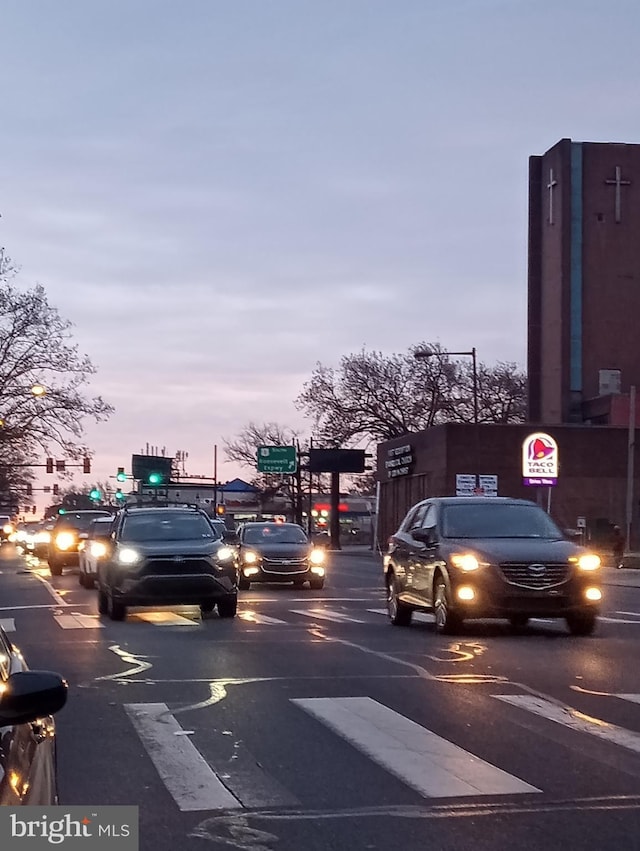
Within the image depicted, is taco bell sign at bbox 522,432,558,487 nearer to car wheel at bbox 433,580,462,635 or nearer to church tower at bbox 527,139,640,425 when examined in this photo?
church tower at bbox 527,139,640,425

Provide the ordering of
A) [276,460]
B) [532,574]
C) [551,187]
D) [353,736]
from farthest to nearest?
1. [276,460]
2. [551,187]
3. [532,574]
4. [353,736]

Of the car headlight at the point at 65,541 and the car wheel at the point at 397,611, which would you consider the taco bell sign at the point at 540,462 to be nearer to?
the car headlight at the point at 65,541

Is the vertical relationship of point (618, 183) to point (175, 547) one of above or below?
above

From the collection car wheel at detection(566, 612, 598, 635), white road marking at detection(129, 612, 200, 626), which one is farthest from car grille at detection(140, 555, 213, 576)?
car wheel at detection(566, 612, 598, 635)

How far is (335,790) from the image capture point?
738 centimetres

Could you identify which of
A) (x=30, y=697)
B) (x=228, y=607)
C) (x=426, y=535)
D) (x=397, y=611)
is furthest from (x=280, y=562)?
(x=30, y=697)

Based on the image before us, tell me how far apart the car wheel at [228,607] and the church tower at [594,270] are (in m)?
46.3

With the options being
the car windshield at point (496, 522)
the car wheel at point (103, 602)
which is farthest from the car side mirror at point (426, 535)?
the car wheel at point (103, 602)

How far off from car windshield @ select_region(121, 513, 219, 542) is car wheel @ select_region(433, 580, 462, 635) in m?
5.00

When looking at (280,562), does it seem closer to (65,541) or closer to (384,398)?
(65,541)

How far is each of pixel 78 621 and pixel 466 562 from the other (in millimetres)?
6254

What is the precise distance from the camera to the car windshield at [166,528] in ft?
67.4

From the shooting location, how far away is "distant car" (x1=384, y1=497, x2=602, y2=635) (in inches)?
630

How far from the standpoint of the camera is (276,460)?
283 ft
